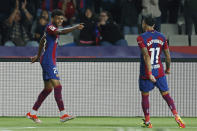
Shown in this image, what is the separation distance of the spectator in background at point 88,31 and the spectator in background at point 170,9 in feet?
8.10

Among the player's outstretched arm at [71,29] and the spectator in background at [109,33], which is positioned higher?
the player's outstretched arm at [71,29]

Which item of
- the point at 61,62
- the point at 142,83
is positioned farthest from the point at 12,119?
the point at 142,83

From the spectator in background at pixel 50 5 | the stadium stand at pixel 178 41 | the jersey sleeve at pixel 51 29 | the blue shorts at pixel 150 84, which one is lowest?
the blue shorts at pixel 150 84

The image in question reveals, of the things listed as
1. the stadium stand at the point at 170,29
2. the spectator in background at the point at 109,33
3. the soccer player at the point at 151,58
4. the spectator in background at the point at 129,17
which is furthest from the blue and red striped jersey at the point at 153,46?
the spectator in background at the point at 129,17

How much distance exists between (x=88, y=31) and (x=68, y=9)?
1768 millimetres

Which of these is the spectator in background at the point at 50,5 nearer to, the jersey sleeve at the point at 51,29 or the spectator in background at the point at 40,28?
the spectator in background at the point at 40,28

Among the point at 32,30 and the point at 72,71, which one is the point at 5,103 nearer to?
the point at 72,71

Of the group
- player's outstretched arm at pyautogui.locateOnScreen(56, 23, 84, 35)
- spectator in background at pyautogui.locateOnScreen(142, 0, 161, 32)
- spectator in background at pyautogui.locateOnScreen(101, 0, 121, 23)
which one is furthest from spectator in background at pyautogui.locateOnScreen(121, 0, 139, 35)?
player's outstretched arm at pyautogui.locateOnScreen(56, 23, 84, 35)

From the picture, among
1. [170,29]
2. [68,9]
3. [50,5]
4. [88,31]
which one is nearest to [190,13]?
[170,29]

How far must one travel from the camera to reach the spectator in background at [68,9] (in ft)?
51.9

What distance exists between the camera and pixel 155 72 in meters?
9.88

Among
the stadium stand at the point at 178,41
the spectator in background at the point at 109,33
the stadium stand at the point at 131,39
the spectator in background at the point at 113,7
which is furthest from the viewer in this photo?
the spectator in background at the point at 113,7

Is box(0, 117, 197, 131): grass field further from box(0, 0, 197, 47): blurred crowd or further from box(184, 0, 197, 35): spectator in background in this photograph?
box(184, 0, 197, 35): spectator in background

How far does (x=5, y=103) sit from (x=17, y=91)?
33cm
